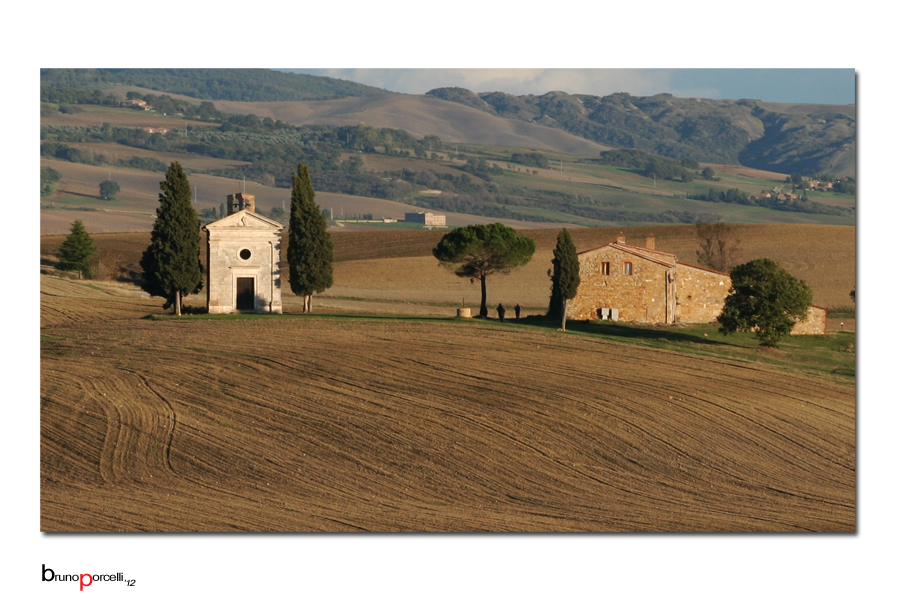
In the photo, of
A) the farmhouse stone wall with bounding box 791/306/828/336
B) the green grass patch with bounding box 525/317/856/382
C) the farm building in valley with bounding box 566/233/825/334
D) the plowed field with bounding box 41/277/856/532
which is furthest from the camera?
the farm building in valley with bounding box 566/233/825/334

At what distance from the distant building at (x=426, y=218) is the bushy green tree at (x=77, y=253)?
44.6m

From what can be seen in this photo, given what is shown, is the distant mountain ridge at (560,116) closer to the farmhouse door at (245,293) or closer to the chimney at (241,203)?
the chimney at (241,203)

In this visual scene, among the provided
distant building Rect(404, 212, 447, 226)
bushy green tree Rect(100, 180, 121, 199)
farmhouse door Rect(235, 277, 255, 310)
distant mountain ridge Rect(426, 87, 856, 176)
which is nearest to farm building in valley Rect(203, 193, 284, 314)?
farmhouse door Rect(235, 277, 255, 310)

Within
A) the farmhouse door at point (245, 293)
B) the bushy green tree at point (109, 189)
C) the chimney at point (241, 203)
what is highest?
the bushy green tree at point (109, 189)

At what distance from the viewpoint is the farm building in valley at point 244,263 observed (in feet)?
99.0

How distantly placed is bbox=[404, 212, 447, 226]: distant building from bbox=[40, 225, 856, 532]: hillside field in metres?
60.1

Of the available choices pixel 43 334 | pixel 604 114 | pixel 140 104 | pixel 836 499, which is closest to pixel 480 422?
pixel 836 499

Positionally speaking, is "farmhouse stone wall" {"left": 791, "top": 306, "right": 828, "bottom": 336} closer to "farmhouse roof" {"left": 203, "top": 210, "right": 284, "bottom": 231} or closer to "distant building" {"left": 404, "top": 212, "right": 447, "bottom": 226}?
"farmhouse roof" {"left": 203, "top": 210, "right": 284, "bottom": 231}

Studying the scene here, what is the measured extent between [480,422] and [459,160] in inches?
4281

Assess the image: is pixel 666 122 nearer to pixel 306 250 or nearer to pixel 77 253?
pixel 77 253

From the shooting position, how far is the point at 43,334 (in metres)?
22.6

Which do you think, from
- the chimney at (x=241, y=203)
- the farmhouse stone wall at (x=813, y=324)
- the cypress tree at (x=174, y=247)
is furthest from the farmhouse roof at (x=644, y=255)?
the cypress tree at (x=174, y=247)

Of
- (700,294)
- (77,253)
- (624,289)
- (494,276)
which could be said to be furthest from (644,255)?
(77,253)

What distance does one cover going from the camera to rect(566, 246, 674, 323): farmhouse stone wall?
3369 cm
